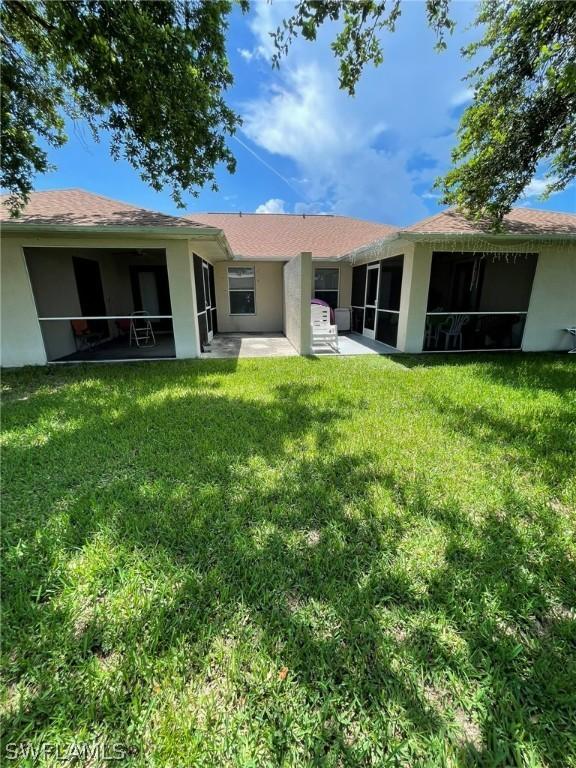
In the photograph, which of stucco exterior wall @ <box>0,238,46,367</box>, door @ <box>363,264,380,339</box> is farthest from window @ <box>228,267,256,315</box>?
stucco exterior wall @ <box>0,238,46,367</box>

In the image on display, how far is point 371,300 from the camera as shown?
35.7 ft

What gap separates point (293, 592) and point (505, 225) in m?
9.47

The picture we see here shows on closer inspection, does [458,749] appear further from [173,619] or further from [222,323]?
[222,323]

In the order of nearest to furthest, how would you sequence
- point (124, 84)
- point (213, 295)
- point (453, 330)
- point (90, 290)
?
point (124, 84) < point (453, 330) < point (90, 290) < point (213, 295)

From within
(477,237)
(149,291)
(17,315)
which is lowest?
(17,315)

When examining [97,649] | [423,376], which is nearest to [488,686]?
[97,649]

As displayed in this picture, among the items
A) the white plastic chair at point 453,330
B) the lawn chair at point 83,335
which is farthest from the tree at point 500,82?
the lawn chair at point 83,335

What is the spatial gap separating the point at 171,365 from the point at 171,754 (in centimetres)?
672

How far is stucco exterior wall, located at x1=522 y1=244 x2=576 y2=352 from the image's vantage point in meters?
8.24

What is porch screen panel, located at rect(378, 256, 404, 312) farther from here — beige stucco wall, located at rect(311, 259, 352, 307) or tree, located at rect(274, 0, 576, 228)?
beige stucco wall, located at rect(311, 259, 352, 307)

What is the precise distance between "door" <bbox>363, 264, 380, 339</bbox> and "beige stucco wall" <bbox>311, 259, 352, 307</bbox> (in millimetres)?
1720

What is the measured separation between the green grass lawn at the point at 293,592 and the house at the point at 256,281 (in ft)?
14.9

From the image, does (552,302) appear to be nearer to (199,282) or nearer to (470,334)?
(470,334)

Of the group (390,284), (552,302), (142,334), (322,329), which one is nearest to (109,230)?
(142,334)
